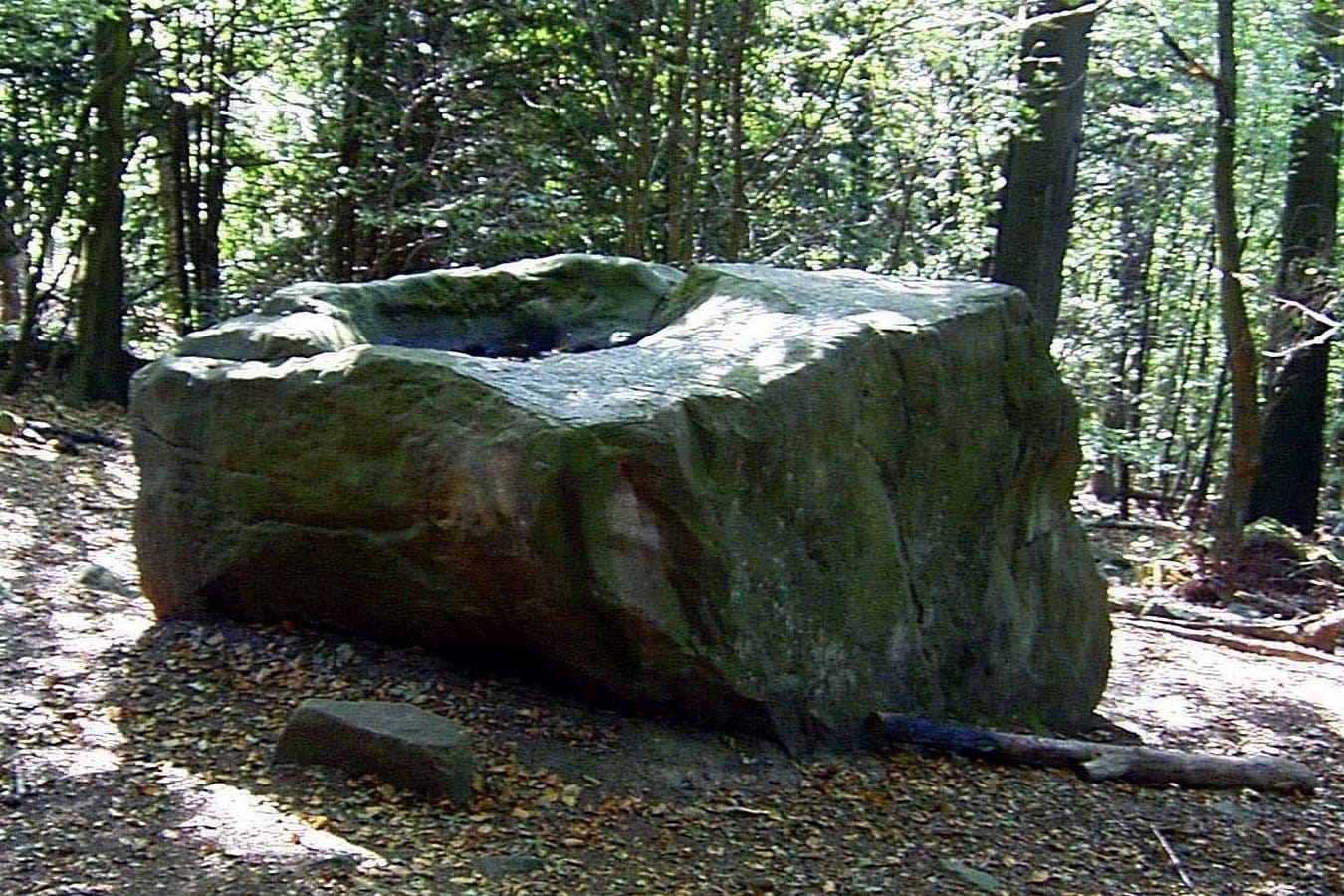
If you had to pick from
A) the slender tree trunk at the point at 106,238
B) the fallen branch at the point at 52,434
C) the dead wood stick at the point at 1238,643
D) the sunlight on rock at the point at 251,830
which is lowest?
the dead wood stick at the point at 1238,643

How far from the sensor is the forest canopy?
11547 mm

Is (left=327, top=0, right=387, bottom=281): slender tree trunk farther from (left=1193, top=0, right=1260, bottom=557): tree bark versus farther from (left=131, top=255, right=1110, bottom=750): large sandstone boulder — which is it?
(left=1193, top=0, right=1260, bottom=557): tree bark

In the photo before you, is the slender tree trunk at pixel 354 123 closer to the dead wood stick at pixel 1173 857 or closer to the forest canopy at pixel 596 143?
the forest canopy at pixel 596 143

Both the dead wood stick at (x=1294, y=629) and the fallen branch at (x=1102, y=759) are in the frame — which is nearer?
the fallen branch at (x=1102, y=759)

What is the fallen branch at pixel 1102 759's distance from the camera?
5.68 meters

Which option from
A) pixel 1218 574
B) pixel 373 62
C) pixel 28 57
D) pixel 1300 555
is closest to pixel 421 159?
pixel 373 62

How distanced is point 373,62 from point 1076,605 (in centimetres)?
890

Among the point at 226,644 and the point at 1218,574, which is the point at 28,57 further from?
the point at 1218,574

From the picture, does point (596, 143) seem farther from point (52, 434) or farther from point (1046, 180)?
point (52, 434)

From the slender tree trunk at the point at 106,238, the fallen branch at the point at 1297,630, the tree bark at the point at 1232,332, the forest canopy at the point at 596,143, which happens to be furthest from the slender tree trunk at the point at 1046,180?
the slender tree trunk at the point at 106,238

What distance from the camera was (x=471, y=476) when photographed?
4.61 metres

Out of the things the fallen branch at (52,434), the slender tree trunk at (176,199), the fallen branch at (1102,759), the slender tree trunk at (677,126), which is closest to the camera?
the fallen branch at (1102,759)

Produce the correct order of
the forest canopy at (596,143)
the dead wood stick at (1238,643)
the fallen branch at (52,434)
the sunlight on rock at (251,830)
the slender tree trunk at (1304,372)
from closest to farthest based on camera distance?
the sunlight on rock at (251,830) → the dead wood stick at (1238,643) → the fallen branch at (52,434) → the forest canopy at (596,143) → the slender tree trunk at (1304,372)

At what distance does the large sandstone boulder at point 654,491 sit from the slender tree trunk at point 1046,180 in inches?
189
